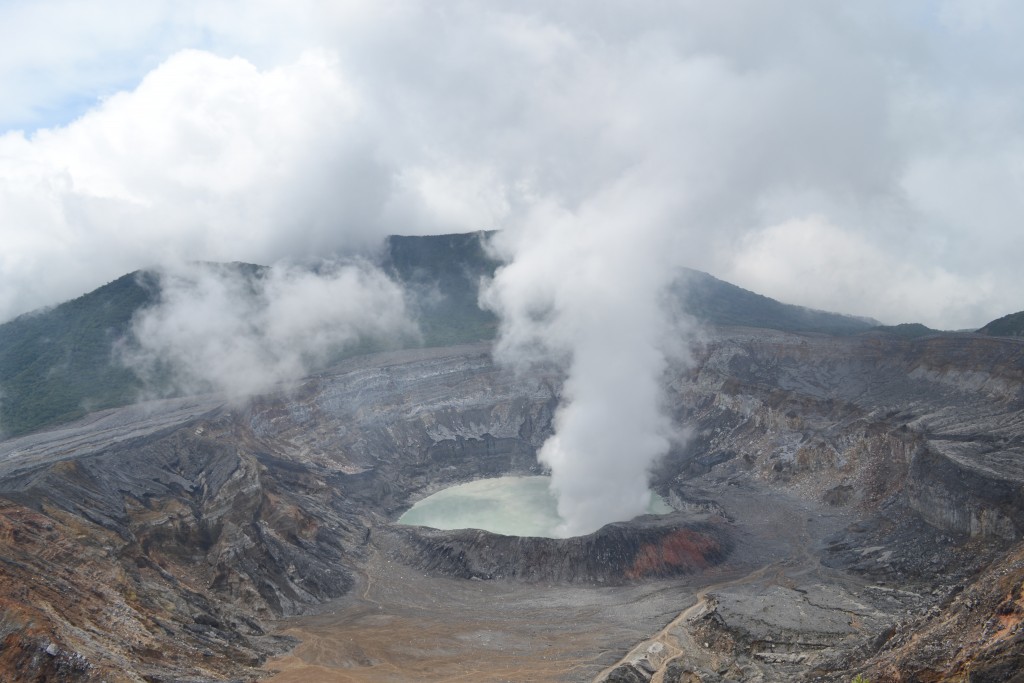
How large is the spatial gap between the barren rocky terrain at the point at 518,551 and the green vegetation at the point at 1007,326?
23525mm

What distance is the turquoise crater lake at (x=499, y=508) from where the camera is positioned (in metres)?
77.7

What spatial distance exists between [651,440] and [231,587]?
54499mm

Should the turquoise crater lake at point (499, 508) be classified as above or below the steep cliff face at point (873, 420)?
below

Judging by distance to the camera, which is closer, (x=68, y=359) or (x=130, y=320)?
(x=68, y=359)

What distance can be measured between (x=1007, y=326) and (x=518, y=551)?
9994 cm

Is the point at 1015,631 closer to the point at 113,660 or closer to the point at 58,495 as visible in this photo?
the point at 113,660

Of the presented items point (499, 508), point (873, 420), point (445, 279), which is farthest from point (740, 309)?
point (499, 508)

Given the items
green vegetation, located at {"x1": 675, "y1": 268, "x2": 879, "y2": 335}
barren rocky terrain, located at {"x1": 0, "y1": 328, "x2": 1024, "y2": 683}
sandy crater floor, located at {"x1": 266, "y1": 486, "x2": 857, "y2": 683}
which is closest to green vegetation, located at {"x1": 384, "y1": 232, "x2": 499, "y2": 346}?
barren rocky terrain, located at {"x1": 0, "y1": 328, "x2": 1024, "y2": 683}

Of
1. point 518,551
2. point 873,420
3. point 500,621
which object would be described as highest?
point 873,420

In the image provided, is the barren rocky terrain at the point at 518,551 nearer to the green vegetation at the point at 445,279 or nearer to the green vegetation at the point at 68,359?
→ the green vegetation at the point at 68,359

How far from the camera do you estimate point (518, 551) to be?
66.6m

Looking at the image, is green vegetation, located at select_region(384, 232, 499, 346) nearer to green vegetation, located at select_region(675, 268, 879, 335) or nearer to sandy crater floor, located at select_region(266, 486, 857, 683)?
green vegetation, located at select_region(675, 268, 879, 335)

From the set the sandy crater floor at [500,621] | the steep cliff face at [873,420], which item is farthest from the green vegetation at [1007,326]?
the sandy crater floor at [500,621]

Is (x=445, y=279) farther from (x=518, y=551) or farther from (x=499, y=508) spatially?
(x=518, y=551)
